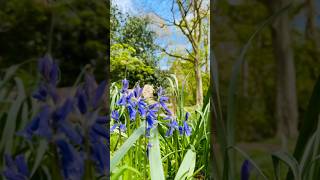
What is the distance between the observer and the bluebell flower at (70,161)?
115cm

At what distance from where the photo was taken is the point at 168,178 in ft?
8.06

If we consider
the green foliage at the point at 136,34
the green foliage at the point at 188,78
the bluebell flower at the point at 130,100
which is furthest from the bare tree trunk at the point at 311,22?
the green foliage at the point at 136,34

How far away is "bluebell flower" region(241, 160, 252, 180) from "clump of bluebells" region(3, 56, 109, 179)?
1.21 ft

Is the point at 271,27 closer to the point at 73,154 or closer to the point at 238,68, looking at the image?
the point at 238,68

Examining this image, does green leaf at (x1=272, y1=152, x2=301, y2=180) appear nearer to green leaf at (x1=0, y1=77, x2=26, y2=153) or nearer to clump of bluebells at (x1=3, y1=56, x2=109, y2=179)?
clump of bluebells at (x1=3, y1=56, x2=109, y2=179)

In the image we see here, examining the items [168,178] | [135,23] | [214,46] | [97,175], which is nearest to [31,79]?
[97,175]

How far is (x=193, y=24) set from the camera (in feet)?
21.1

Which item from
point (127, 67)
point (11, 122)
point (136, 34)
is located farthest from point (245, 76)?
point (136, 34)

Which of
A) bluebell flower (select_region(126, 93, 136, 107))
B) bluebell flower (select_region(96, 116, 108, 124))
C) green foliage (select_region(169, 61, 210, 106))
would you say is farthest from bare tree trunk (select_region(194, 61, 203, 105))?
bluebell flower (select_region(96, 116, 108, 124))

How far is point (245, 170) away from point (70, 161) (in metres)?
0.45

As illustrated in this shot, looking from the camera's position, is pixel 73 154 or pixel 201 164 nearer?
pixel 73 154

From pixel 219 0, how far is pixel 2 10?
0.57 meters

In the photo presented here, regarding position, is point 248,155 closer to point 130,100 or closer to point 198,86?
point 130,100

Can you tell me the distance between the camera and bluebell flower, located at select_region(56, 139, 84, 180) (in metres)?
1.15
